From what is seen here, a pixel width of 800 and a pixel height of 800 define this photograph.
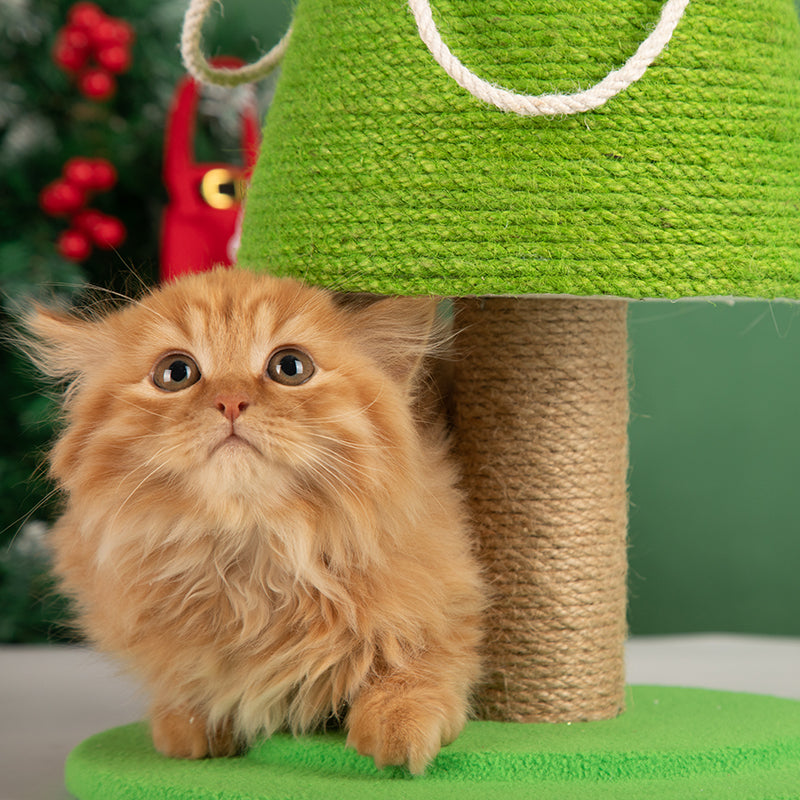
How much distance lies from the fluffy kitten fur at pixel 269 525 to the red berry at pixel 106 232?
1.18m

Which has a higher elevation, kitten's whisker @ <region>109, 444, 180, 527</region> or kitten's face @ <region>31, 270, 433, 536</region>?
kitten's face @ <region>31, 270, 433, 536</region>

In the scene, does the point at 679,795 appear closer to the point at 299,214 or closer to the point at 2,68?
the point at 299,214

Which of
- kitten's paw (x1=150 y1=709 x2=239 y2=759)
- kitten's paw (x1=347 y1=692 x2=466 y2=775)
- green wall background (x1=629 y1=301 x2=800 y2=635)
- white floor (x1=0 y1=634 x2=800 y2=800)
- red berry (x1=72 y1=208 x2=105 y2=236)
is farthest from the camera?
green wall background (x1=629 y1=301 x2=800 y2=635)

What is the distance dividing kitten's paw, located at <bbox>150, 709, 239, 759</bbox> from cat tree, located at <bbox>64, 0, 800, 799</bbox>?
47mm

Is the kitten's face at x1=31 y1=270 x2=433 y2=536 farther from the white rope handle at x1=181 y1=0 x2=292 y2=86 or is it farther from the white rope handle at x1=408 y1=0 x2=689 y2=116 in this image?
the white rope handle at x1=181 y1=0 x2=292 y2=86

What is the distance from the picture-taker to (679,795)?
3.25ft

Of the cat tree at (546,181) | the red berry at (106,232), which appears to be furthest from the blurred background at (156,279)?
the cat tree at (546,181)

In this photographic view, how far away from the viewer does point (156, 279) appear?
251 cm

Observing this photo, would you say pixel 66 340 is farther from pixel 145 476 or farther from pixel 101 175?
pixel 101 175

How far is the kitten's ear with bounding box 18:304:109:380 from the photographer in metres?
1.15

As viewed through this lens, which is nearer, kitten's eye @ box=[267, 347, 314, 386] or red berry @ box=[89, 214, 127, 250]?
kitten's eye @ box=[267, 347, 314, 386]

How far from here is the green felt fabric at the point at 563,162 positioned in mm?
1015

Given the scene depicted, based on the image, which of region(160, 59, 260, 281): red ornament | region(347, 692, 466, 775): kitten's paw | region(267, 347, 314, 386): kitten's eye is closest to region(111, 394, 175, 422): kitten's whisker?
region(267, 347, 314, 386): kitten's eye

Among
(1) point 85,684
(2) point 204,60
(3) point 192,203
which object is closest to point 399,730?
(2) point 204,60
